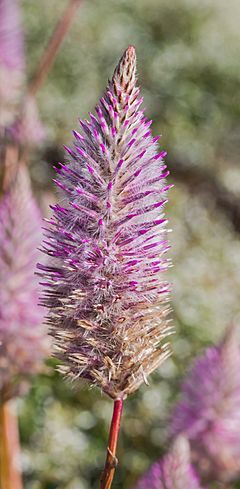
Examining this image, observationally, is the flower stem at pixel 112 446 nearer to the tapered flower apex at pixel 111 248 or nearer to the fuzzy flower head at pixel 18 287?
the tapered flower apex at pixel 111 248

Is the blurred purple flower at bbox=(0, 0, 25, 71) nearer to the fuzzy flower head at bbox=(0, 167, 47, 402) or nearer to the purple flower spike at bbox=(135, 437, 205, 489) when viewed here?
the fuzzy flower head at bbox=(0, 167, 47, 402)

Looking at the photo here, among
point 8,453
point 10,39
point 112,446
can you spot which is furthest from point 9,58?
point 112,446

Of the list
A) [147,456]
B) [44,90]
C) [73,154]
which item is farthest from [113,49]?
[73,154]

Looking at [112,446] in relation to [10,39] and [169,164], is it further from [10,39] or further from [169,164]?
[169,164]

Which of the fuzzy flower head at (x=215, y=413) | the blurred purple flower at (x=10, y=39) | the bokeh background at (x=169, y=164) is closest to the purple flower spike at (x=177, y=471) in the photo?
the fuzzy flower head at (x=215, y=413)

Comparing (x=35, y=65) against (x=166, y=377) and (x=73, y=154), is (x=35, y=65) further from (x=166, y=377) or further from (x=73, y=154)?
(x=73, y=154)

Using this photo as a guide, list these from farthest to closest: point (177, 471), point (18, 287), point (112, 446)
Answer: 1. point (18, 287)
2. point (177, 471)
3. point (112, 446)
